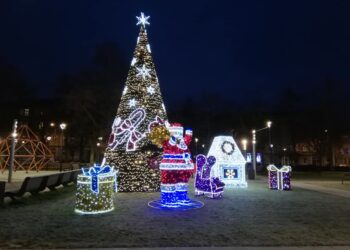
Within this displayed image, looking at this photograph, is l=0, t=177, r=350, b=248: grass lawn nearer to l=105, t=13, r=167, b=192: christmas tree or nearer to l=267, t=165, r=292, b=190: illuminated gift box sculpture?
l=105, t=13, r=167, b=192: christmas tree

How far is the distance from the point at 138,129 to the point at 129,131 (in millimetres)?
459

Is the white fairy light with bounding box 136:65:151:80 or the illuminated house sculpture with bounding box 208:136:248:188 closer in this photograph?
the white fairy light with bounding box 136:65:151:80

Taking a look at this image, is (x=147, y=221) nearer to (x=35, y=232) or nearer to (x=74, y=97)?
(x=35, y=232)

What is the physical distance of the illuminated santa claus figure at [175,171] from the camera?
1327 centimetres

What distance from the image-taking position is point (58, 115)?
70562 millimetres

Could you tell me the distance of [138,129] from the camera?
61.4 ft

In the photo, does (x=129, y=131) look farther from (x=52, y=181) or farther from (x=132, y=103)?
(x=52, y=181)

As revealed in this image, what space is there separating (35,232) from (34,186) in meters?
7.42

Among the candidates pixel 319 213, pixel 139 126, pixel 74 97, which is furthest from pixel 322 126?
pixel 319 213

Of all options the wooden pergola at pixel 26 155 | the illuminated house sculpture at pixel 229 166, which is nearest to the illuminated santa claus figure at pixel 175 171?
the illuminated house sculpture at pixel 229 166

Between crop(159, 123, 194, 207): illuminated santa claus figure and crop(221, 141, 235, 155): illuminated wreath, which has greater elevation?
crop(221, 141, 235, 155): illuminated wreath

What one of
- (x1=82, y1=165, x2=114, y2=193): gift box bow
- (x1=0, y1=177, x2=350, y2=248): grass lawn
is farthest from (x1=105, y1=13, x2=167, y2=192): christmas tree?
(x1=82, y1=165, x2=114, y2=193): gift box bow

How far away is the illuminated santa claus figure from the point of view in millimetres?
13266

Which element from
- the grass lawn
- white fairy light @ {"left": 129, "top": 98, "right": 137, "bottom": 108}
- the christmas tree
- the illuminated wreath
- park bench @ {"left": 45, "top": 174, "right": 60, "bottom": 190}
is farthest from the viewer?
the illuminated wreath
